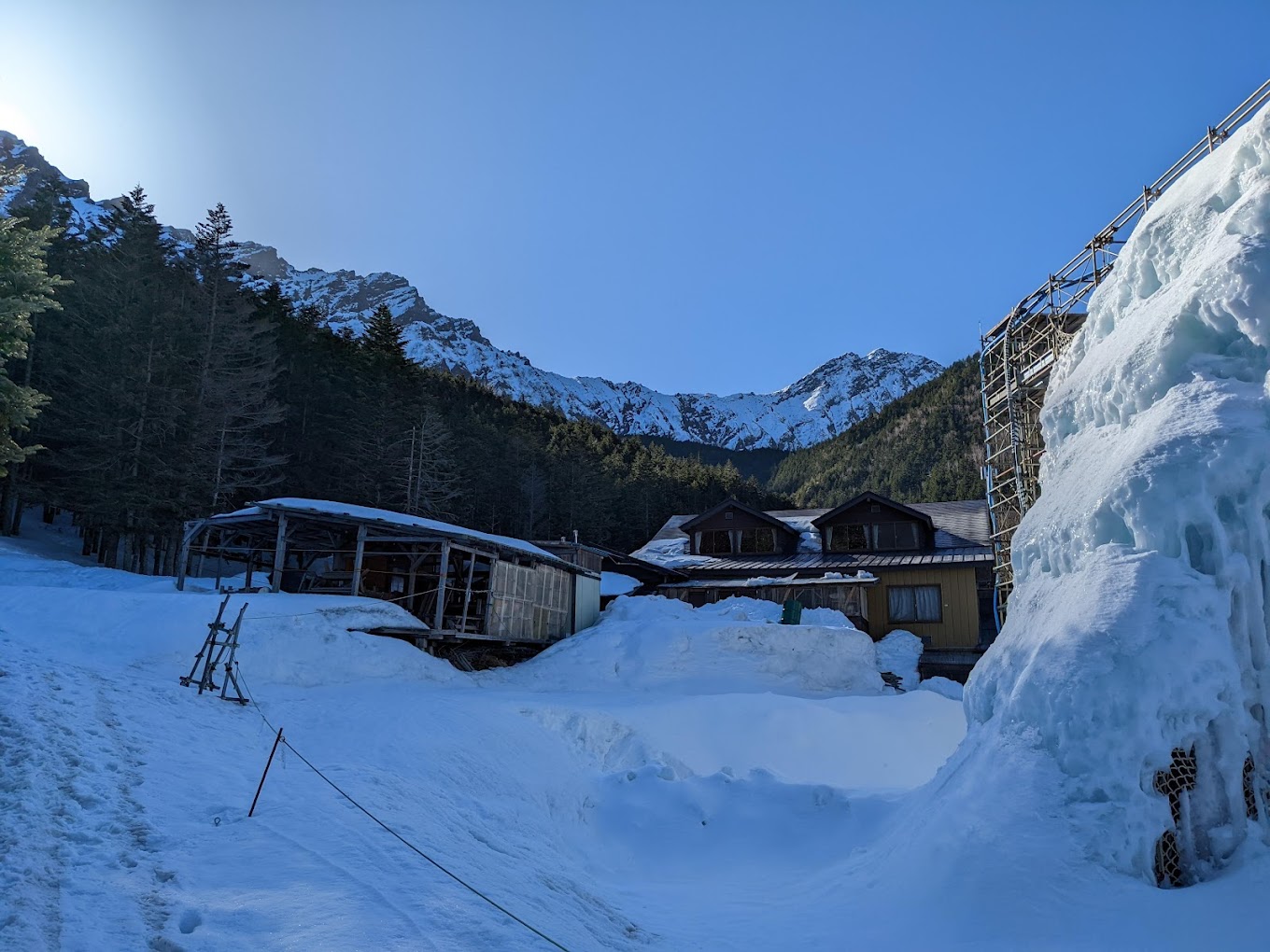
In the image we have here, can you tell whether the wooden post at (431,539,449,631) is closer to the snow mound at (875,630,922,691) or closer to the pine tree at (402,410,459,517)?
the snow mound at (875,630,922,691)

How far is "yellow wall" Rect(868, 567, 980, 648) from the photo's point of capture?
91.6 ft

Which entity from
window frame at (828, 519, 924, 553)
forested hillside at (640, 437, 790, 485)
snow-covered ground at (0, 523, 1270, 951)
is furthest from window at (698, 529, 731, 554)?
forested hillside at (640, 437, 790, 485)

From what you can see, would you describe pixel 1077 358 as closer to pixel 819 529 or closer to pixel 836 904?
pixel 836 904

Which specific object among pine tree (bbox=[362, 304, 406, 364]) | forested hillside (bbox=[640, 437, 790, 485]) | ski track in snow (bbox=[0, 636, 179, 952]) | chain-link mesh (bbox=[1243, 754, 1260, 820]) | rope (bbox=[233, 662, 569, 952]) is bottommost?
rope (bbox=[233, 662, 569, 952])

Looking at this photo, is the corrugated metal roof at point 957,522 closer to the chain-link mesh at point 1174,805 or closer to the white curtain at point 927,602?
the white curtain at point 927,602

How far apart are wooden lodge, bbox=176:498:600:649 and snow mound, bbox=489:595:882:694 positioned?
1.56m

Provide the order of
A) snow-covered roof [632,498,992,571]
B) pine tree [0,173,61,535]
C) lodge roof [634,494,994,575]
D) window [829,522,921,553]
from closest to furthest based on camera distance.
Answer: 1. pine tree [0,173,61,535]
2. lodge roof [634,494,994,575]
3. snow-covered roof [632,498,992,571]
4. window [829,522,921,553]

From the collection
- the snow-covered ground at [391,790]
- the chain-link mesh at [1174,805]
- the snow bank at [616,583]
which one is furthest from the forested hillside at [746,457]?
the chain-link mesh at [1174,805]

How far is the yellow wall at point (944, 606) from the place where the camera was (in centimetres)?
2791

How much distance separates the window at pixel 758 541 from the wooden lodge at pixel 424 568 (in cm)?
963

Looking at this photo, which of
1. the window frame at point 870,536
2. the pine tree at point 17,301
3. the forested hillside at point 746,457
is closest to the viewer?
the pine tree at point 17,301

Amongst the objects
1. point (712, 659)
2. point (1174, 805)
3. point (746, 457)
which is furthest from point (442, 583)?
point (746, 457)

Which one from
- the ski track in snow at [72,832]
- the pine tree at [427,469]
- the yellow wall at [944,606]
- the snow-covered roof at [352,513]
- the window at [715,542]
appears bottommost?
the ski track in snow at [72,832]

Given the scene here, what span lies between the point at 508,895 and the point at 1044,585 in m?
6.22
